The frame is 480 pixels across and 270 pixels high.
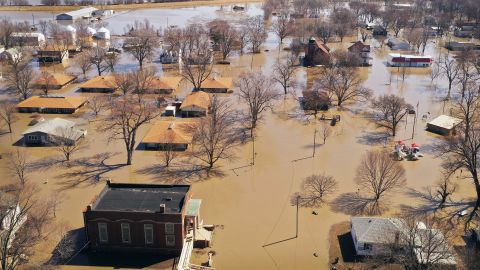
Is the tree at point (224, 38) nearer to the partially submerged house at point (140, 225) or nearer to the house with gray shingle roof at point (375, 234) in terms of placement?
the partially submerged house at point (140, 225)

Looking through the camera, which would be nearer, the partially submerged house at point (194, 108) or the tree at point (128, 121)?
the tree at point (128, 121)

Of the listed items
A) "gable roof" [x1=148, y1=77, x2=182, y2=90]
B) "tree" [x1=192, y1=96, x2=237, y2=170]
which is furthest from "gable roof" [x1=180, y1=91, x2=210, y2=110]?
"gable roof" [x1=148, y1=77, x2=182, y2=90]

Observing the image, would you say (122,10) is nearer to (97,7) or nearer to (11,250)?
(97,7)

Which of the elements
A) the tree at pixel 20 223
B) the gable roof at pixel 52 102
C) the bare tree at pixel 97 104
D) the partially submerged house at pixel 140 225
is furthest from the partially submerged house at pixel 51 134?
the partially submerged house at pixel 140 225

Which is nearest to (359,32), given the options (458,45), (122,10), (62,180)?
(458,45)

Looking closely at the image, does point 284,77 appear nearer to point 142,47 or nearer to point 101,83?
point 101,83

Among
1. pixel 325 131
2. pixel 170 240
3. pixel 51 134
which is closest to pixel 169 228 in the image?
pixel 170 240

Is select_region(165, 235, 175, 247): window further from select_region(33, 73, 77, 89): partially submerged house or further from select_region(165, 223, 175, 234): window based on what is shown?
select_region(33, 73, 77, 89): partially submerged house
